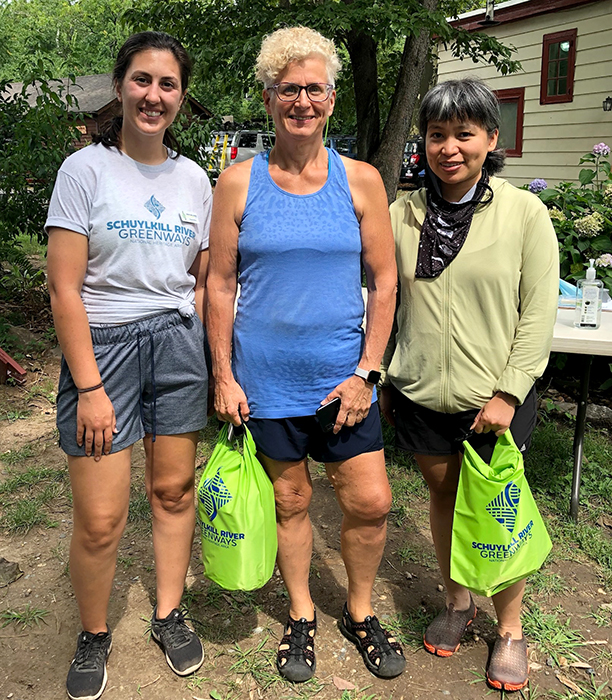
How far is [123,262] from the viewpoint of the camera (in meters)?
2.09

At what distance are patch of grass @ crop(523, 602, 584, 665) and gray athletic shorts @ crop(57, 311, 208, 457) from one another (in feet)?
5.12

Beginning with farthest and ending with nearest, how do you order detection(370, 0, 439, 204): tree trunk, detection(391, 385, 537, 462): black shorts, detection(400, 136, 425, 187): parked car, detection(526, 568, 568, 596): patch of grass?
detection(400, 136, 425, 187): parked car → detection(370, 0, 439, 204): tree trunk → detection(526, 568, 568, 596): patch of grass → detection(391, 385, 537, 462): black shorts

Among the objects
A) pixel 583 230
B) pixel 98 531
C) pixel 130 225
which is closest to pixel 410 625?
pixel 98 531

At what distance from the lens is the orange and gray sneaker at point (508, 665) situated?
95.0 inches

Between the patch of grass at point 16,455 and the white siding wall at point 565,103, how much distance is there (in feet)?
28.3

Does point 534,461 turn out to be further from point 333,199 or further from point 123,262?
point 123,262

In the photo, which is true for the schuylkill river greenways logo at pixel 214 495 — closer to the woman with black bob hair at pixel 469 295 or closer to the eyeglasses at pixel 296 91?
the woman with black bob hair at pixel 469 295

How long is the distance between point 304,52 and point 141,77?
1.66 ft

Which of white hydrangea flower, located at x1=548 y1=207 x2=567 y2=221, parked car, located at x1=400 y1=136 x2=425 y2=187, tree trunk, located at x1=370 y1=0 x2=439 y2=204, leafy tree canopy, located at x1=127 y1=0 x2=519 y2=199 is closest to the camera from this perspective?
white hydrangea flower, located at x1=548 y1=207 x2=567 y2=221

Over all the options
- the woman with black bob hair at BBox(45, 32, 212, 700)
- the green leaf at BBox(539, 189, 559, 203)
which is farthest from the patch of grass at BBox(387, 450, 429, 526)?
the green leaf at BBox(539, 189, 559, 203)

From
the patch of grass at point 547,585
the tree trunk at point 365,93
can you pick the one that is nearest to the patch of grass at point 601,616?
the patch of grass at point 547,585

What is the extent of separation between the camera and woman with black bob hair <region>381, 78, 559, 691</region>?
2.12 m

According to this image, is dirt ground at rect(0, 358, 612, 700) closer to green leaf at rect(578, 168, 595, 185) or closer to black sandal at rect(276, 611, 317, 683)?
black sandal at rect(276, 611, 317, 683)

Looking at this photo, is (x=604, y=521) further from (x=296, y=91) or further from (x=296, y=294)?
(x=296, y=91)
